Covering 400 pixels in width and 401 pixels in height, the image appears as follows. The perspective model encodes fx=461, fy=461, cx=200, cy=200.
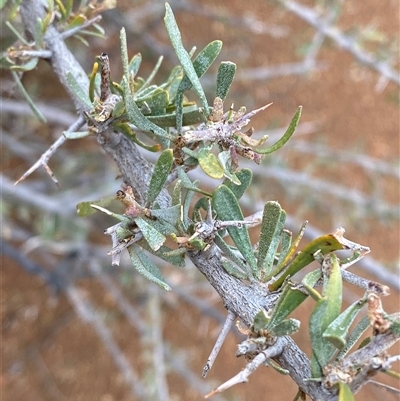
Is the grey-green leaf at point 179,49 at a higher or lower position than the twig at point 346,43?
lower

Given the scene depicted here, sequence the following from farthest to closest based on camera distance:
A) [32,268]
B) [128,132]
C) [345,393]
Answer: [32,268] → [128,132] → [345,393]

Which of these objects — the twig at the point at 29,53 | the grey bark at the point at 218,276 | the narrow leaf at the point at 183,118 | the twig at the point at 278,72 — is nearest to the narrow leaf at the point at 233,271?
the grey bark at the point at 218,276

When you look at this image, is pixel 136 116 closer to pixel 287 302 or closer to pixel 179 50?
pixel 179 50

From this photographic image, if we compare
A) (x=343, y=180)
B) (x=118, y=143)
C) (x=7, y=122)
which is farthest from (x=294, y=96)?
(x=118, y=143)

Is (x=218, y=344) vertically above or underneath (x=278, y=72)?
underneath

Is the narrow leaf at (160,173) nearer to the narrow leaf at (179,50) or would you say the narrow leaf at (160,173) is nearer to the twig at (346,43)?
the narrow leaf at (179,50)

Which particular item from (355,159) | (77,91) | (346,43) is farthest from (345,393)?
(355,159)

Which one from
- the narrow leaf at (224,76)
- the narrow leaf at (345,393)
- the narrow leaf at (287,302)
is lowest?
the narrow leaf at (345,393)
